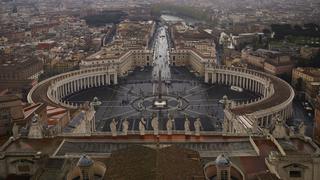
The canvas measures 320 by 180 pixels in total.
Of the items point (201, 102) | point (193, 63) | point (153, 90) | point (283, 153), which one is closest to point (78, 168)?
point (283, 153)

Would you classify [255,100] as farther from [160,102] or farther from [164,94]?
[164,94]

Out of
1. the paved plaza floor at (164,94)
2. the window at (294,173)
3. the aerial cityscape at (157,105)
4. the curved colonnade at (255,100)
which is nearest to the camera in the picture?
the aerial cityscape at (157,105)

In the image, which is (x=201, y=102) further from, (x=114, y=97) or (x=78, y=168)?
(x=78, y=168)

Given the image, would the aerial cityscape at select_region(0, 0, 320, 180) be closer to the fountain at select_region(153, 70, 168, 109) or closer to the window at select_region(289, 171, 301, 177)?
the window at select_region(289, 171, 301, 177)

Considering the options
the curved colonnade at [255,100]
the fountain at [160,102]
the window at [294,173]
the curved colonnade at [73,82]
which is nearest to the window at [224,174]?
the window at [294,173]

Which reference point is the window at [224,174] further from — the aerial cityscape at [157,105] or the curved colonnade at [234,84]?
the curved colonnade at [234,84]

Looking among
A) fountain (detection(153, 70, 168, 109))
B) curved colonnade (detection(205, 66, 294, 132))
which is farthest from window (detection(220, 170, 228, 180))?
fountain (detection(153, 70, 168, 109))
